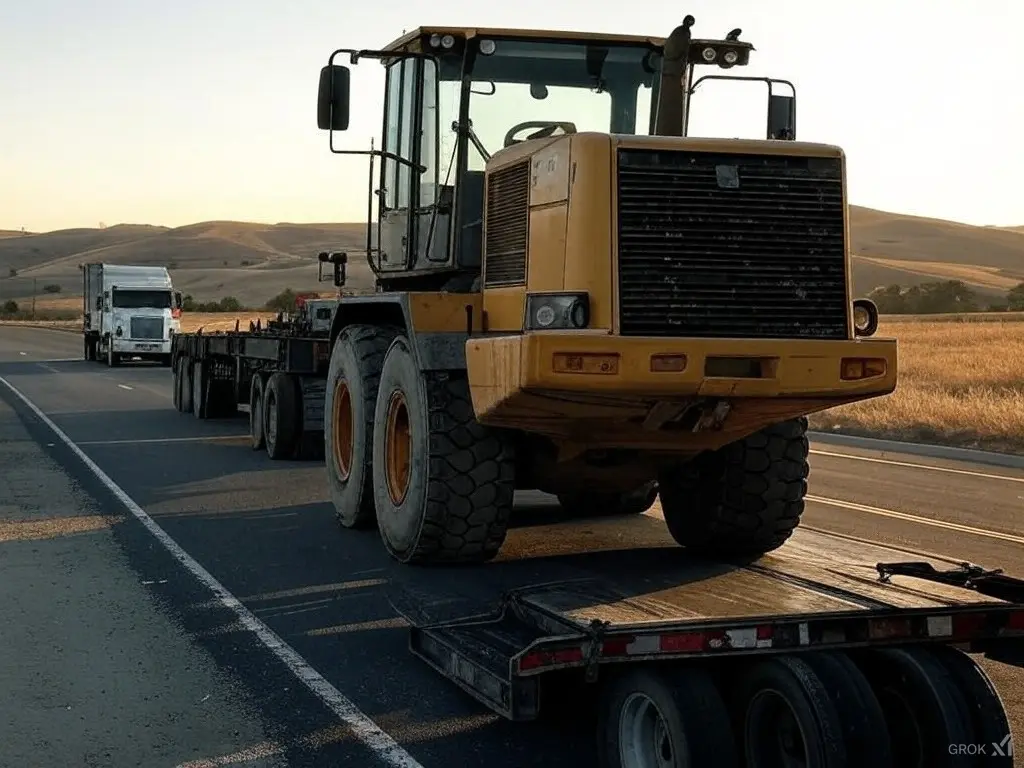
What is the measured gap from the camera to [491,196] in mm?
7676

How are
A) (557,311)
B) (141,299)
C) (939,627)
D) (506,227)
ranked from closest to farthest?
(939,627) < (557,311) < (506,227) < (141,299)

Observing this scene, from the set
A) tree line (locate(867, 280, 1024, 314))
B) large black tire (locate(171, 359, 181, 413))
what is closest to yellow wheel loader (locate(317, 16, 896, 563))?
large black tire (locate(171, 359, 181, 413))

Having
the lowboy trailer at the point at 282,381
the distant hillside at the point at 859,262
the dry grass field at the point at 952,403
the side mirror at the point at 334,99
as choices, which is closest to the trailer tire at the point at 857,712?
the side mirror at the point at 334,99

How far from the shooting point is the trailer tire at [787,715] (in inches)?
164

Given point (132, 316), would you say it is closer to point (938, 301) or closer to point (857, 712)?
point (857, 712)

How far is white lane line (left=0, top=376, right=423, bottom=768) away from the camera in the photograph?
5.23 meters

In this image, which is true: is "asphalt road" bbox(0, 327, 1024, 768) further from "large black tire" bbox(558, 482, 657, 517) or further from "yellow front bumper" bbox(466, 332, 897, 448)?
"yellow front bumper" bbox(466, 332, 897, 448)

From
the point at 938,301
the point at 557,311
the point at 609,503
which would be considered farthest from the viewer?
the point at 938,301

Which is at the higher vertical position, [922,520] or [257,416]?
[257,416]

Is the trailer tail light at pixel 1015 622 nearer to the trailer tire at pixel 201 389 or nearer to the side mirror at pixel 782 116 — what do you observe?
the side mirror at pixel 782 116

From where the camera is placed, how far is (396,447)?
29.3 feet

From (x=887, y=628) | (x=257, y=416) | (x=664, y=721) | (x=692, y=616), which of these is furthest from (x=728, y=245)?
(x=257, y=416)

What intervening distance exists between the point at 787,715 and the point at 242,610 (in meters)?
3.90

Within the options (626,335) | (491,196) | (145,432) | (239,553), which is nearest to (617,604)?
(626,335)
